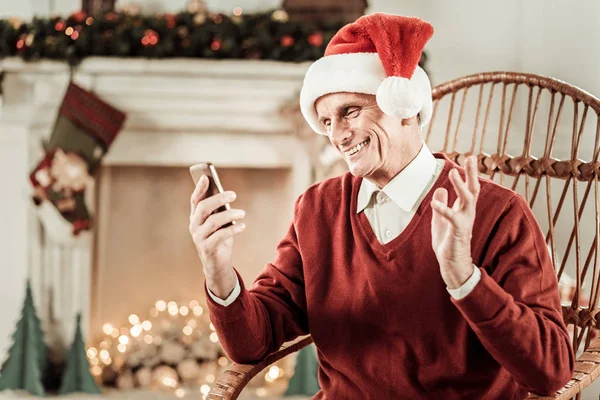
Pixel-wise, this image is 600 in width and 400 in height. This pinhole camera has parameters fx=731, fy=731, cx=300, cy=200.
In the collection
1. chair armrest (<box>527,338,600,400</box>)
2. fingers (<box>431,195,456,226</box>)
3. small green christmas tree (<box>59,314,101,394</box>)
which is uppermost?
fingers (<box>431,195,456,226</box>)

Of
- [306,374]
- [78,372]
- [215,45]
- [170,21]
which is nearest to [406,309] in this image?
[306,374]

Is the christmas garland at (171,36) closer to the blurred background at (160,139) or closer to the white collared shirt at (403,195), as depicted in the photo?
the blurred background at (160,139)

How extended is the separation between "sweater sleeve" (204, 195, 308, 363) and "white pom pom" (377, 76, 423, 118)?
1.19ft

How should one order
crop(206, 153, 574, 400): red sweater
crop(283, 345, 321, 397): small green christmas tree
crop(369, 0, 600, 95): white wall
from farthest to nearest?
crop(369, 0, 600, 95): white wall → crop(283, 345, 321, 397): small green christmas tree → crop(206, 153, 574, 400): red sweater

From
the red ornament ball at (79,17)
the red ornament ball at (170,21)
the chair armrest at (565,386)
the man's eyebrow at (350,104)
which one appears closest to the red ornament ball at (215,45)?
the red ornament ball at (170,21)

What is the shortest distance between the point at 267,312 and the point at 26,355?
1858mm

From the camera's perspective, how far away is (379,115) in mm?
1290

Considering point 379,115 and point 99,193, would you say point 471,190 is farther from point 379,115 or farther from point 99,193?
point 99,193

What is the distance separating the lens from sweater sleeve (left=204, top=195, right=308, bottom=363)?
126 cm

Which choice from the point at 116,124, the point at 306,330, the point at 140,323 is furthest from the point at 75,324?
the point at 306,330

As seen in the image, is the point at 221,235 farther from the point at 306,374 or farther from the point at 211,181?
the point at 306,374

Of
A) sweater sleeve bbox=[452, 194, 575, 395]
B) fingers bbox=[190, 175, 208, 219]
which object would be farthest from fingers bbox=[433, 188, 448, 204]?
fingers bbox=[190, 175, 208, 219]

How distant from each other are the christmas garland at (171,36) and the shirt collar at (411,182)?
1.52m

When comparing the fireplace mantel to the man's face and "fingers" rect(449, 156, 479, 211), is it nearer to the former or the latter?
the man's face
